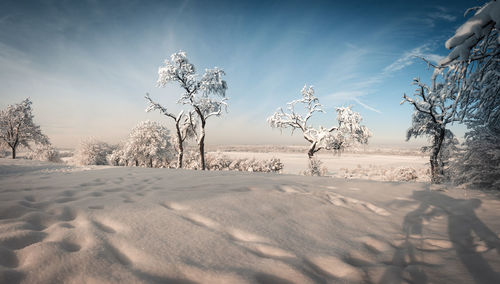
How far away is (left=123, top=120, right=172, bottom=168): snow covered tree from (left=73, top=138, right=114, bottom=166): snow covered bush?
7068 mm

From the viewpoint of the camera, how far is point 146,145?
878 inches

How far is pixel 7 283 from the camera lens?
1087 millimetres

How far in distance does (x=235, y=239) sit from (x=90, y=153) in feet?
103

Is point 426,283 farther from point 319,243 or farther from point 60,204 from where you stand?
point 60,204

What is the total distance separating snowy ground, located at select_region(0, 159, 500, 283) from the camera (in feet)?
4.42

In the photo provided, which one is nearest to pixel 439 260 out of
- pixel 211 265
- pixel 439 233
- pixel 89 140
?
pixel 439 233

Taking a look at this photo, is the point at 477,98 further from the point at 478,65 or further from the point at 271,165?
the point at 271,165

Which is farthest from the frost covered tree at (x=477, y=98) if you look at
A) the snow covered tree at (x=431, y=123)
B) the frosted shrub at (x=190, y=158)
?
the frosted shrub at (x=190, y=158)

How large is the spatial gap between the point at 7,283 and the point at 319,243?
2139 mm

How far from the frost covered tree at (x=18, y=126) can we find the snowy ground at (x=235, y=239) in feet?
82.1

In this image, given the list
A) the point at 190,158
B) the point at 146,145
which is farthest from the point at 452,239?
the point at 146,145

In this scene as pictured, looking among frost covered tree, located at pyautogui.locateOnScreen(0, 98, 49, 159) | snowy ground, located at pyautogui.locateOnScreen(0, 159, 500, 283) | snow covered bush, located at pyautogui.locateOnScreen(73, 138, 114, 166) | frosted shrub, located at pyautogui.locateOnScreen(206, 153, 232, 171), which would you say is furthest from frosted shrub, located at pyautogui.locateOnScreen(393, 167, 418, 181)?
frost covered tree, located at pyautogui.locateOnScreen(0, 98, 49, 159)

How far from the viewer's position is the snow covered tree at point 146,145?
21959mm

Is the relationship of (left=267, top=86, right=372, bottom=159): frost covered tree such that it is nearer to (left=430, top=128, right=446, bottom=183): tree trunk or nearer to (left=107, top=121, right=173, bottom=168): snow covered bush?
(left=430, top=128, right=446, bottom=183): tree trunk
